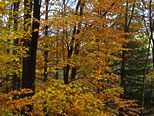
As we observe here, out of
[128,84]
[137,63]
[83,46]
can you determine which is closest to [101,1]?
[83,46]

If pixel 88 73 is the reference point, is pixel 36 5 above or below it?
above

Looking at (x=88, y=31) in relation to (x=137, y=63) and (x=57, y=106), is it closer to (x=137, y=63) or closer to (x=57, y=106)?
(x=57, y=106)

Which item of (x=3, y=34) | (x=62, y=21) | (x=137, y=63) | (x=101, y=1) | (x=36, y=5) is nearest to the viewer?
(x=62, y=21)

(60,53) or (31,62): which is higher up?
(60,53)

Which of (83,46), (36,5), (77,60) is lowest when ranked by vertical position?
(77,60)

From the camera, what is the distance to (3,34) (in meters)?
5.60

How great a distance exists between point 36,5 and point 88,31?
2.44 meters

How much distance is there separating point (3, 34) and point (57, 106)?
3.79 m

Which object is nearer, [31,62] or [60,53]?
[31,62]

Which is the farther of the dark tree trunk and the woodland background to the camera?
the dark tree trunk

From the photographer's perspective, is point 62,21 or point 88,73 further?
point 88,73

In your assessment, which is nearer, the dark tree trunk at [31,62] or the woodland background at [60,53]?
the woodland background at [60,53]

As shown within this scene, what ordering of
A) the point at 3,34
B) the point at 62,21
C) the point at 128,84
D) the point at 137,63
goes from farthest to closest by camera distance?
the point at 128,84 → the point at 137,63 → the point at 3,34 → the point at 62,21

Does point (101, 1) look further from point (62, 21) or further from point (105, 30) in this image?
point (62, 21)
